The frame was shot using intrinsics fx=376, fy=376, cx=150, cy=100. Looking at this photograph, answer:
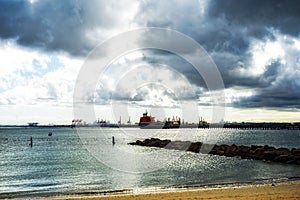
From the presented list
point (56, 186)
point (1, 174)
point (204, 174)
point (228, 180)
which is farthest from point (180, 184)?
point (1, 174)

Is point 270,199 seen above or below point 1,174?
above

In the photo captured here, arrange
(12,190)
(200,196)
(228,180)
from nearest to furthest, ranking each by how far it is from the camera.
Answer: (200,196), (12,190), (228,180)

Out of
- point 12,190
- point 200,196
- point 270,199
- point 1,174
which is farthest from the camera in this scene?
point 1,174

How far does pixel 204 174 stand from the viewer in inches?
1330

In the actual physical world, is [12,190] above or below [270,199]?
below

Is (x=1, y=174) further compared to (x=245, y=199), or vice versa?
(x=1, y=174)

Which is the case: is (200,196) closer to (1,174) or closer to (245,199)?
(245,199)

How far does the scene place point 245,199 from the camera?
1794 cm

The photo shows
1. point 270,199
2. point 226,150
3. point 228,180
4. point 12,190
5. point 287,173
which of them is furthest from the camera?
point 226,150

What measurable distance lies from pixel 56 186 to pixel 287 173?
20.0 metres

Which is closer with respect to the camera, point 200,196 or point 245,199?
point 245,199

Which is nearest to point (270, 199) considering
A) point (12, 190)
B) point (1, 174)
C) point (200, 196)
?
point (200, 196)

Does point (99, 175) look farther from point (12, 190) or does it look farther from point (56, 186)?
point (12, 190)

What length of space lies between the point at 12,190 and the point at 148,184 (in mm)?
9808
